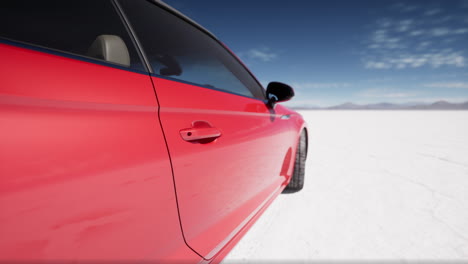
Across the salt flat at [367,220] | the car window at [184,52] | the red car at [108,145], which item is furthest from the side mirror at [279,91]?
the salt flat at [367,220]

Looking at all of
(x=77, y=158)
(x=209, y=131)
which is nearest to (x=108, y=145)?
(x=77, y=158)

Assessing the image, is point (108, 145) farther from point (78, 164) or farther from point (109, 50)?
point (109, 50)

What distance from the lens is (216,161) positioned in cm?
96

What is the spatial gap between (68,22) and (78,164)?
0.77m

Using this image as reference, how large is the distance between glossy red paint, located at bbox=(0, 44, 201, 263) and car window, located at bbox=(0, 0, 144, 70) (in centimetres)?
22

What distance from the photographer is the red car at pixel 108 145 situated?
0.44 metres

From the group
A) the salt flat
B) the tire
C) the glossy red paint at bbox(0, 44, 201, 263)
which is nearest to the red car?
the glossy red paint at bbox(0, 44, 201, 263)

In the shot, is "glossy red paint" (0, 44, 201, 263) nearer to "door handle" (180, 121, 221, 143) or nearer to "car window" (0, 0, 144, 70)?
"door handle" (180, 121, 221, 143)

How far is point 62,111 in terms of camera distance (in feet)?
1.61

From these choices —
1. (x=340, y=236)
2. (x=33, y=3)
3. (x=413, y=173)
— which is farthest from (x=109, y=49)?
(x=413, y=173)

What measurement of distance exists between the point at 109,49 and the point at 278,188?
1.66m

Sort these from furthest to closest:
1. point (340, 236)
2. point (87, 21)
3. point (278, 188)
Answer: point (278, 188) < point (340, 236) < point (87, 21)

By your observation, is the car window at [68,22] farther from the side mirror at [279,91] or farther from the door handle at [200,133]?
the side mirror at [279,91]

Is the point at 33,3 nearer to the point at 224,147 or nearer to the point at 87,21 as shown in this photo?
the point at 87,21
